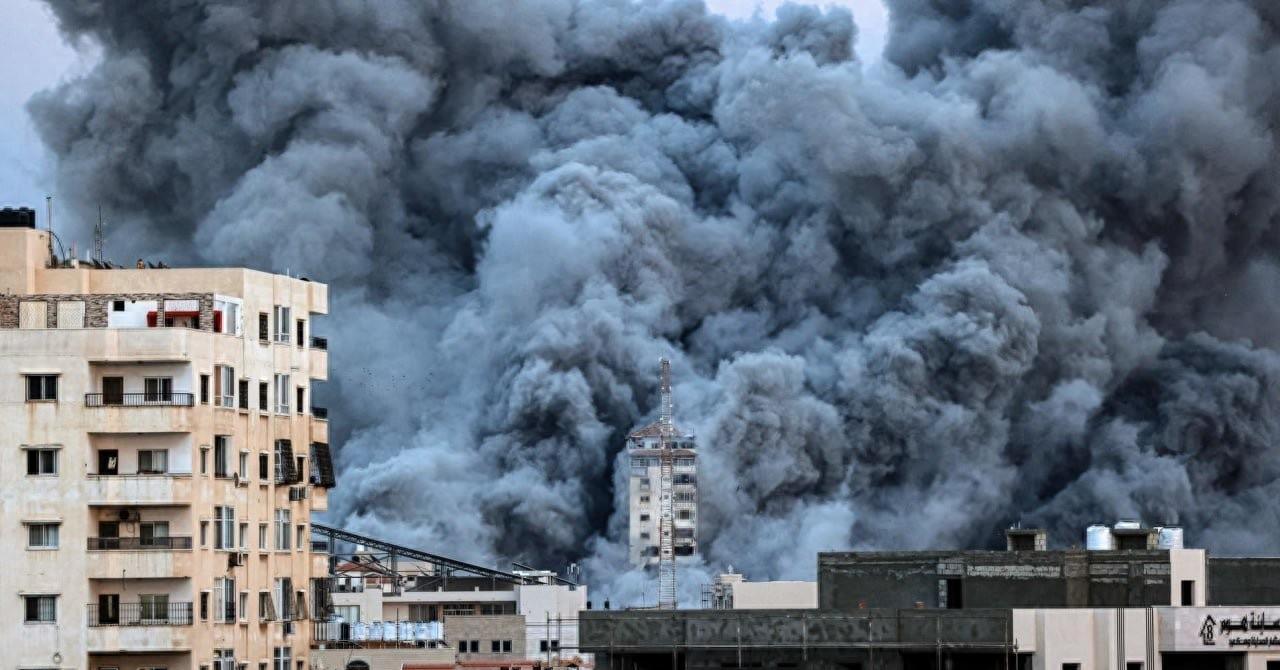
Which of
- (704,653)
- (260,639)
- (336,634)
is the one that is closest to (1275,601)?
(704,653)

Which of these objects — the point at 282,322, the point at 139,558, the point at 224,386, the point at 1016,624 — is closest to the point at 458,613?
the point at 282,322

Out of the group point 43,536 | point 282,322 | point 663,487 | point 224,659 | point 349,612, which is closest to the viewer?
point 43,536

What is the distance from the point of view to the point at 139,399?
120ft

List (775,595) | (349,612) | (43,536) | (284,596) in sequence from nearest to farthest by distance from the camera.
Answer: (43,536) → (284,596) → (775,595) → (349,612)

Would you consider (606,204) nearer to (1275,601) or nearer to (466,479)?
(466,479)

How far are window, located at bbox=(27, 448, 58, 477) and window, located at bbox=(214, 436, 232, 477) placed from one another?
1973 mm

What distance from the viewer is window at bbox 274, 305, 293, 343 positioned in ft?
130

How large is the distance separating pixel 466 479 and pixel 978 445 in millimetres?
13047

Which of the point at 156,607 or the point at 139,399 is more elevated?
the point at 139,399

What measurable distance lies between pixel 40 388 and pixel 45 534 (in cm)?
150

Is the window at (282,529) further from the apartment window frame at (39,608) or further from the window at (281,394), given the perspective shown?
the apartment window frame at (39,608)

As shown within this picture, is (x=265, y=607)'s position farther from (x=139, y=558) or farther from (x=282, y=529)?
(x=139, y=558)

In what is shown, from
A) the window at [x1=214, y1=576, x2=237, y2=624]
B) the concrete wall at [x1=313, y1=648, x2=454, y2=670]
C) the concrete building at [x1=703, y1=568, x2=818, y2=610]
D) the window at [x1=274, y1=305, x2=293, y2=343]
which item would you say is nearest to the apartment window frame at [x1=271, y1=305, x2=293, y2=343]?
the window at [x1=274, y1=305, x2=293, y2=343]

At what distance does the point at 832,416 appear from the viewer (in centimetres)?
9062
